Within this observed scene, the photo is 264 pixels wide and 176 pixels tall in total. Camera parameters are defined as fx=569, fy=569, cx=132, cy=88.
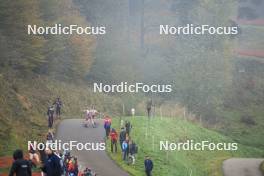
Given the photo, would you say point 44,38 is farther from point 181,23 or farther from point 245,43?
A: point 245,43

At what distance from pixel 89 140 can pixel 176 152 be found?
2.37 metres

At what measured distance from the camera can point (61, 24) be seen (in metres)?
15.7

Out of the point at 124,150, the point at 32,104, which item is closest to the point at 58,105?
the point at 32,104

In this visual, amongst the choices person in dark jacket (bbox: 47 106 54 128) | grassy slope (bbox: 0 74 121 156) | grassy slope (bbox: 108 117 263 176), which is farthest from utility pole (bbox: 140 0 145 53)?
person in dark jacket (bbox: 47 106 54 128)

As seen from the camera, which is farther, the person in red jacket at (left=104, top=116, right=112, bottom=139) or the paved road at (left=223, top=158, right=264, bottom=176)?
the person in red jacket at (left=104, top=116, right=112, bottom=139)

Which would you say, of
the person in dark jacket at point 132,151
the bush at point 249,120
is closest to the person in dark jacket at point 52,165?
the person in dark jacket at point 132,151

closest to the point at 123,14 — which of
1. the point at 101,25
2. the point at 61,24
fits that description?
the point at 101,25

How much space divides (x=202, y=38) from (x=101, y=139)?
13.1 feet

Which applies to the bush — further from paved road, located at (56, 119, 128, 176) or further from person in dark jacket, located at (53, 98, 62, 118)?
person in dark jacket, located at (53, 98, 62, 118)

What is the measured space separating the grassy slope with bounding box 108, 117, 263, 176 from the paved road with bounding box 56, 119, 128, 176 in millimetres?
266

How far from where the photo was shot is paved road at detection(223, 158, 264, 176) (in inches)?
600

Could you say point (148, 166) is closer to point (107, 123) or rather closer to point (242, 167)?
point (107, 123)

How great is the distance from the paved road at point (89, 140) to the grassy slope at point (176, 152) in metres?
0.27

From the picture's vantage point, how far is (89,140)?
15398 mm
